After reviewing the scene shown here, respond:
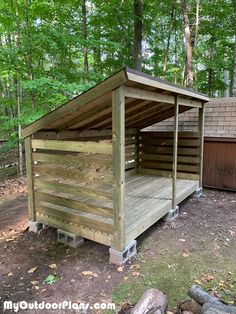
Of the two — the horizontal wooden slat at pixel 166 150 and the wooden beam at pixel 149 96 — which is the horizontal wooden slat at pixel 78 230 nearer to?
the wooden beam at pixel 149 96

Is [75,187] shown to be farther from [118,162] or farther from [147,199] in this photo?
[147,199]

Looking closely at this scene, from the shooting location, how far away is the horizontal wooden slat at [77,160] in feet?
10.7

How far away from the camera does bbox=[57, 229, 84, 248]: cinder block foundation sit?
3.77 meters

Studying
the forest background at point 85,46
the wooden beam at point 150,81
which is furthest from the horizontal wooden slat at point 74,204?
the forest background at point 85,46

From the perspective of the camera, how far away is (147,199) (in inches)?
193

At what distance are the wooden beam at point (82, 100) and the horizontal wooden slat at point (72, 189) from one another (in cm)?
87

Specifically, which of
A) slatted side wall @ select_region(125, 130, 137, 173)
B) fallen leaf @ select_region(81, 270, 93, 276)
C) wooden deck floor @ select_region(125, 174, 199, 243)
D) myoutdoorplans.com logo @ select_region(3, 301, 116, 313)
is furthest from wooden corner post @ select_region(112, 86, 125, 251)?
slatted side wall @ select_region(125, 130, 137, 173)

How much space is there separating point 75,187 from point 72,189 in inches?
3.0

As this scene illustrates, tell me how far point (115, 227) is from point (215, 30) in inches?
510

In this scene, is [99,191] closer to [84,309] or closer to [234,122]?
[84,309]

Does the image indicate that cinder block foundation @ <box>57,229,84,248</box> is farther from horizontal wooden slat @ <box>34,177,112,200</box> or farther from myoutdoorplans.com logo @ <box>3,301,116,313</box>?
myoutdoorplans.com logo @ <box>3,301,116,313</box>

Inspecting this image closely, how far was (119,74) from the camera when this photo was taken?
2.81 m

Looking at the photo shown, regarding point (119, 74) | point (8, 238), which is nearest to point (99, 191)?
point (119, 74)

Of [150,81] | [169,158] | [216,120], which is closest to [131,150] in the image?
[169,158]
